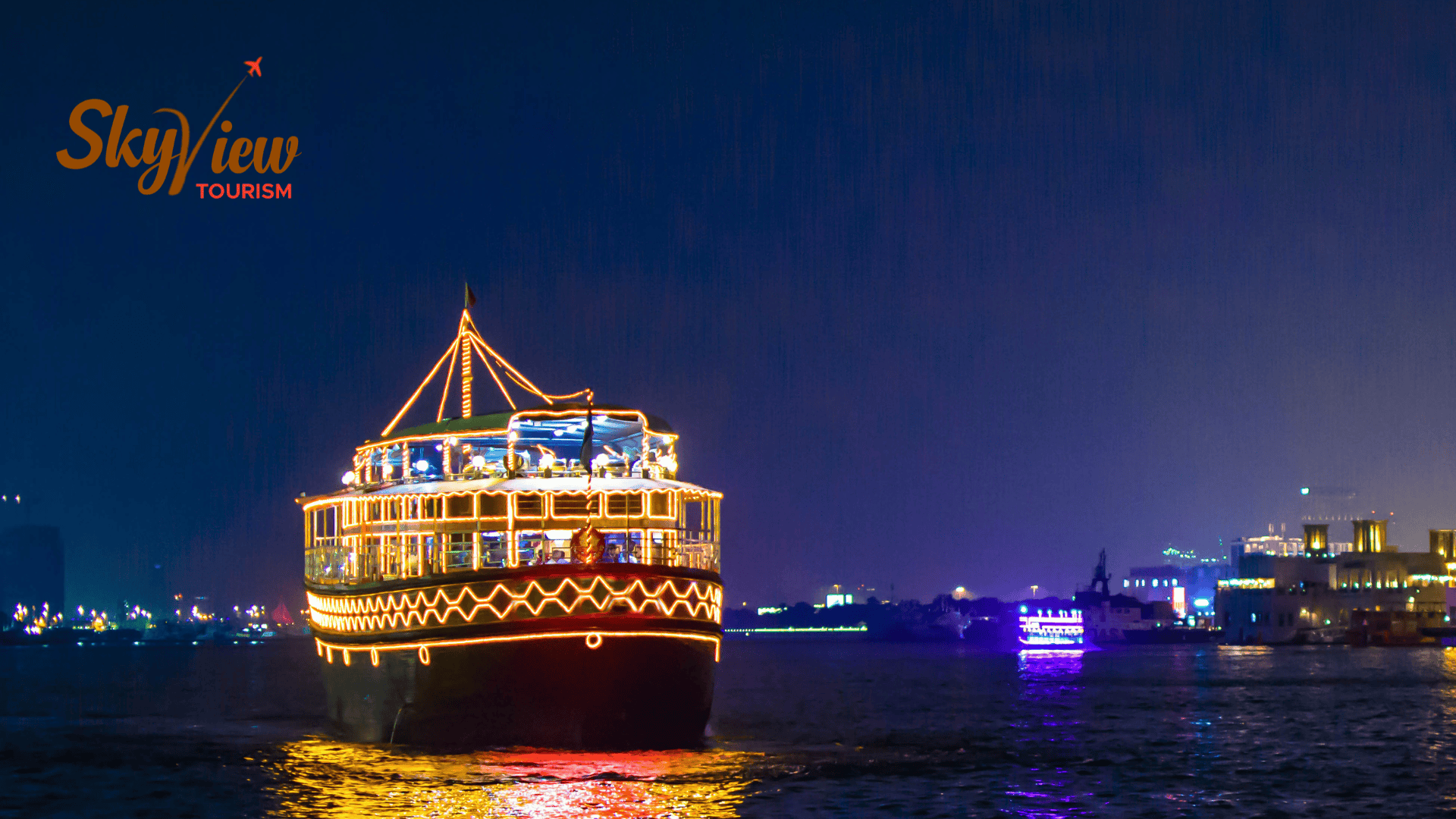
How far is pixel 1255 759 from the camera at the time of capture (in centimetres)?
4028

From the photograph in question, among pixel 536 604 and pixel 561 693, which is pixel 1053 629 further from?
pixel 536 604

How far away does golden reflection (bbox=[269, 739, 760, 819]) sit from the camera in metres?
27.8

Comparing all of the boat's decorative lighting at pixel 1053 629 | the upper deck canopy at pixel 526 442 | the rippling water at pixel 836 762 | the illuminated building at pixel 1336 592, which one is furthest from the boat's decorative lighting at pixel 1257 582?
the upper deck canopy at pixel 526 442

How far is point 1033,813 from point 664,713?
376 inches

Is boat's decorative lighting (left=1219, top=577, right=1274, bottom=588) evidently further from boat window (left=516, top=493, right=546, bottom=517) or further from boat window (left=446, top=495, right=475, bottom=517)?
boat window (left=446, top=495, right=475, bottom=517)

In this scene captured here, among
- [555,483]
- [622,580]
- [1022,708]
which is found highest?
[555,483]

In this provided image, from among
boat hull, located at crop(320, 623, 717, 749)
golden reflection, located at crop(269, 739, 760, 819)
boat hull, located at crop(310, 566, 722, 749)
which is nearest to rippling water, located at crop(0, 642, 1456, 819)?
golden reflection, located at crop(269, 739, 760, 819)

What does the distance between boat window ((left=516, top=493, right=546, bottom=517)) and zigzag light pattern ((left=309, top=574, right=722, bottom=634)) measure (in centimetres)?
308

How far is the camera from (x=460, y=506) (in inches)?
1469

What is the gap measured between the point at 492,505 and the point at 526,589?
4198mm

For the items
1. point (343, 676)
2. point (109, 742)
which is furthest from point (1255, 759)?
point (109, 742)

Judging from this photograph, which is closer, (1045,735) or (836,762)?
(836,762)

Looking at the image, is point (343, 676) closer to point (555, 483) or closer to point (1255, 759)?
point (555, 483)

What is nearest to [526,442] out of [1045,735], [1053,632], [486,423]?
[486,423]
